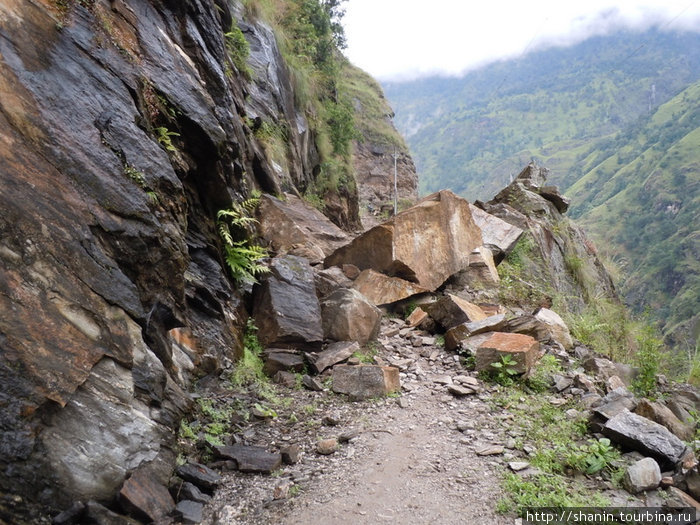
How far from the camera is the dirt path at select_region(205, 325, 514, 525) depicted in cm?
331

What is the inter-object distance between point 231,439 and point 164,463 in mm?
1024

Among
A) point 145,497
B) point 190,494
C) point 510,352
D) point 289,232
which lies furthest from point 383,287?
point 145,497

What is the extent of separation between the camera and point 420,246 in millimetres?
9273

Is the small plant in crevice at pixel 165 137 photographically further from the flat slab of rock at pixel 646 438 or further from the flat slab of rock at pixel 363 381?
the flat slab of rock at pixel 646 438

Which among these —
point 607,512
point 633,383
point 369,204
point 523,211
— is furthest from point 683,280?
point 607,512

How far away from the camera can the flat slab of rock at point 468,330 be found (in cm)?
699

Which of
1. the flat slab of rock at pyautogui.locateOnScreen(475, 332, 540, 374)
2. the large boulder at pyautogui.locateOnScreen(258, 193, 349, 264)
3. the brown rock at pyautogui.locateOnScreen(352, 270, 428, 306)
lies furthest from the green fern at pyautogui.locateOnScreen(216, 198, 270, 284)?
the flat slab of rock at pyautogui.locateOnScreen(475, 332, 540, 374)

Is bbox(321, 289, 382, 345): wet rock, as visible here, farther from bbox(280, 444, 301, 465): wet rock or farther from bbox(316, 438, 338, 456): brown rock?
bbox(280, 444, 301, 465): wet rock

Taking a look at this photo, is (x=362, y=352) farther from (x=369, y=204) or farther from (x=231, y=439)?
(x=369, y=204)

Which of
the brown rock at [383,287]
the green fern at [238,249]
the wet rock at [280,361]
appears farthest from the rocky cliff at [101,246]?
the brown rock at [383,287]

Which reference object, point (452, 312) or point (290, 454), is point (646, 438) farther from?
point (452, 312)

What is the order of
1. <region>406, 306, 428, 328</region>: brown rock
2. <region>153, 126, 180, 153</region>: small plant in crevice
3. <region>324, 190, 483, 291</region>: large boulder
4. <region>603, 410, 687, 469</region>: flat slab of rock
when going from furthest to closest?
<region>324, 190, 483, 291</region>: large boulder → <region>406, 306, 428, 328</region>: brown rock → <region>153, 126, 180, 153</region>: small plant in crevice → <region>603, 410, 687, 469</region>: flat slab of rock

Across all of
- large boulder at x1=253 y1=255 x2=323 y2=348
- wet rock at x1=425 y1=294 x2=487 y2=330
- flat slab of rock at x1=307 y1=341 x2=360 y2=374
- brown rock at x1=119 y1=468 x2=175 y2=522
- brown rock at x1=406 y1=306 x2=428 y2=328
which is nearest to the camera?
brown rock at x1=119 y1=468 x2=175 y2=522

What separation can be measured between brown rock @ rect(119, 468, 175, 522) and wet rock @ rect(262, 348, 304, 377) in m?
2.73
